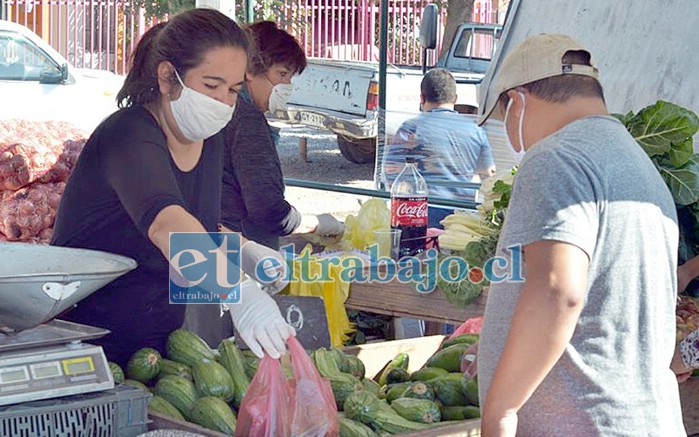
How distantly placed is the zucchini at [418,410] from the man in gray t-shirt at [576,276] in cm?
65

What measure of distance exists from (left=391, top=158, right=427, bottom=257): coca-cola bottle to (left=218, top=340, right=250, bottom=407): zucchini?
1574mm

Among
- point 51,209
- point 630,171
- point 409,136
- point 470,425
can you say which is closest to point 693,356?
point 470,425

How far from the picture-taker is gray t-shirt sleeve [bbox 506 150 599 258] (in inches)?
81.4

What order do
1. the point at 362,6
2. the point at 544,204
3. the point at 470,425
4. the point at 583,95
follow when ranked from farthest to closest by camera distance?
the point at 362,6 → the point at 470,425 → the point at 583,95 → the point at 544,204

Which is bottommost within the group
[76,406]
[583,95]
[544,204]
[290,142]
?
[290,142]

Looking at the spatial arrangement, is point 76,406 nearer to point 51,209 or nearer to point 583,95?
point 583,95

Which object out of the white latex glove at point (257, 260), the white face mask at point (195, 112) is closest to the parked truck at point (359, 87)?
the white latex glove at point (257, 260)

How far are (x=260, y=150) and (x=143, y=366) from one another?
128cm

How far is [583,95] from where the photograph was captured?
2.27 metres

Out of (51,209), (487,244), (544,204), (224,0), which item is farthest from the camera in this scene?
(224,0)

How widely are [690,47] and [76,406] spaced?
13.0ft

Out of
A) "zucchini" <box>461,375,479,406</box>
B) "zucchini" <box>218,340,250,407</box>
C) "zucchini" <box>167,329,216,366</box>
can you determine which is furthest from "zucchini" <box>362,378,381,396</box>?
"zucchini" <box>167,329,216,366</box>

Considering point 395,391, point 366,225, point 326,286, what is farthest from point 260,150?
point 395,391

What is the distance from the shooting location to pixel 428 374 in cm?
338
